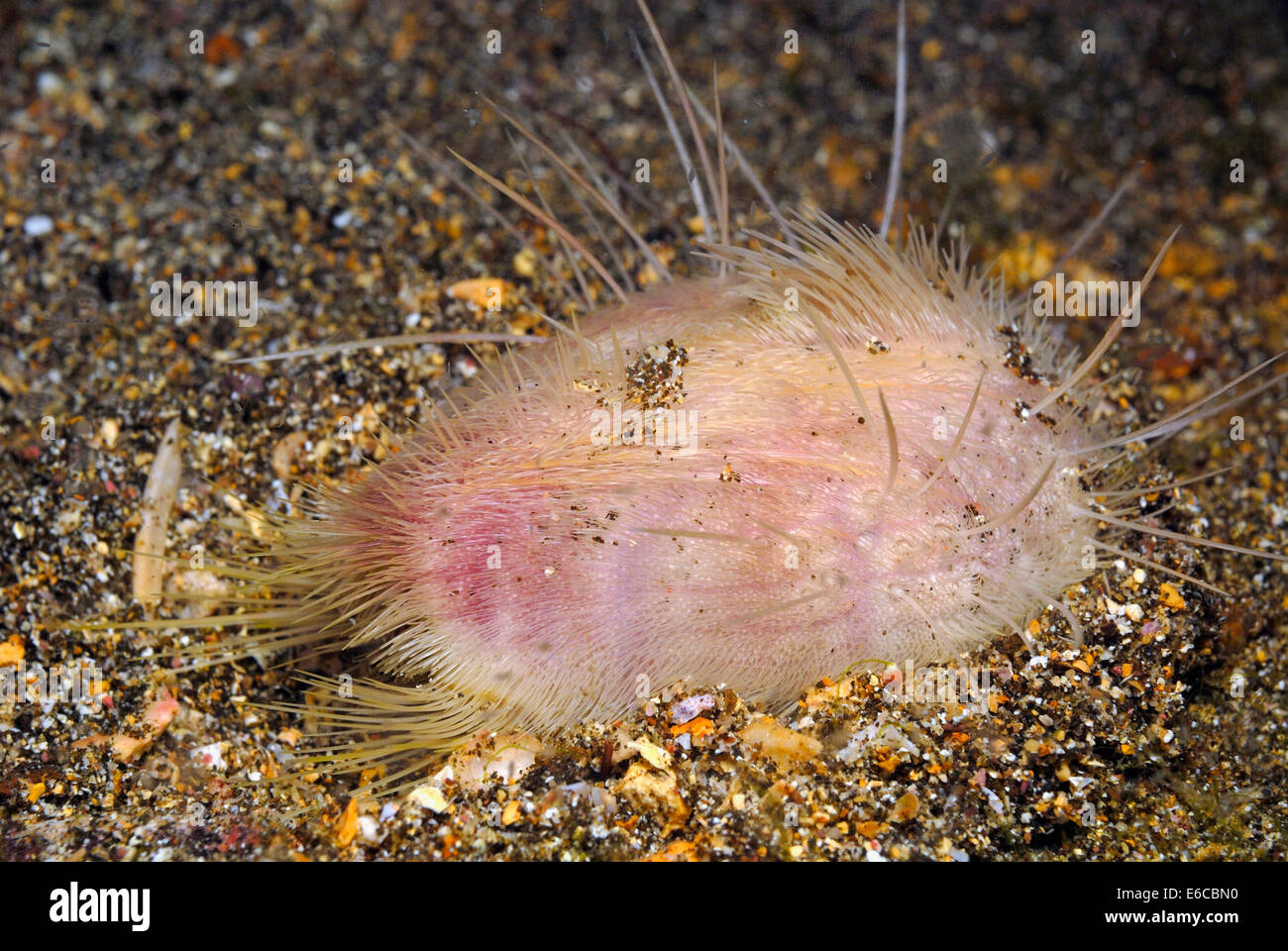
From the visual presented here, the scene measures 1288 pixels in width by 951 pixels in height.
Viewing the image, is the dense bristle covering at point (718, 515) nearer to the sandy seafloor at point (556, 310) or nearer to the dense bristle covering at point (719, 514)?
the dense bristle covering at point (719, 514)

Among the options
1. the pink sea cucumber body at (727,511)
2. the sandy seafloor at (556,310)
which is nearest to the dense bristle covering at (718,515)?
the pink sea cucumber body at (727,511)

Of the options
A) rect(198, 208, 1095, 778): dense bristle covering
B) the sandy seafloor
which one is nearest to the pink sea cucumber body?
rect(198, 208, 1095, 778): dense bristle covering

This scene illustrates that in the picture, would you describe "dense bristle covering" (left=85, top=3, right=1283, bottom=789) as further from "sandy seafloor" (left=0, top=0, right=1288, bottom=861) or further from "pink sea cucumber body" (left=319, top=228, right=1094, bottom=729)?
"sandy seafloor" (left=0, top=0, right=1288, bottom=861)

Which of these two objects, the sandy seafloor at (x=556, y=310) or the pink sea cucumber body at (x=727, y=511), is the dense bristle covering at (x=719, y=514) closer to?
the pink sea cucumber body at (x=727, y=511)

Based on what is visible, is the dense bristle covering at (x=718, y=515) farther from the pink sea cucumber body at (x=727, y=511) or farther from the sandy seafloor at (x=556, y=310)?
the sandy seafloor at (x=556, y=310)

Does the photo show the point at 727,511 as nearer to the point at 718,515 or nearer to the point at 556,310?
the point at 718,515

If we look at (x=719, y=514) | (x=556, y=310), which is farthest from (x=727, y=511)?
(x=556, y=310)

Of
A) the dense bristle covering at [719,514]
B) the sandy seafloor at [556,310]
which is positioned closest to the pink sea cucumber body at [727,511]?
the dense bristle covering at [719,514]

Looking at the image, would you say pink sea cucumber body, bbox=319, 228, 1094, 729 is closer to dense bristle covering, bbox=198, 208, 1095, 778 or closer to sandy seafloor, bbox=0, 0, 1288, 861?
dense bristle covering, bbox=198, 208, 1095, 778

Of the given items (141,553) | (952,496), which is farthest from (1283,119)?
(141,553)

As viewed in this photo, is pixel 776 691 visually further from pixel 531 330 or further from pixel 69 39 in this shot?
pixel 69 39
